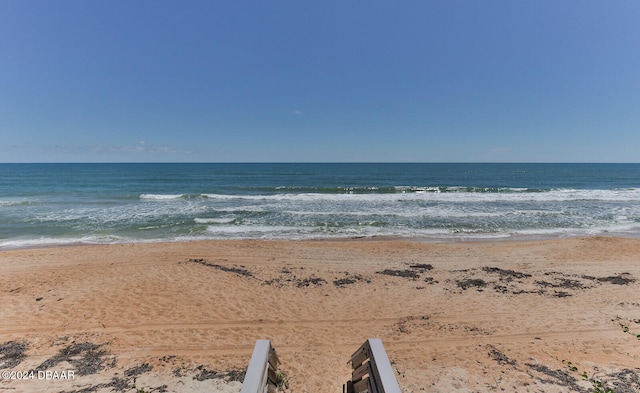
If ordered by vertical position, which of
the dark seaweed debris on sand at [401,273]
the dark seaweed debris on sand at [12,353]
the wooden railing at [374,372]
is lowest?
the dark seaweed debris on sand at [12,353]

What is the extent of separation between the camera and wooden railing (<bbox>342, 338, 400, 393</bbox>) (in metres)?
2.33

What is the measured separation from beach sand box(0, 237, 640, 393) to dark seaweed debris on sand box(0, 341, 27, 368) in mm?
39

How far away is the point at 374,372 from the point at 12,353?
6.82 m

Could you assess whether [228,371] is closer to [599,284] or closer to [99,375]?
[99,375]

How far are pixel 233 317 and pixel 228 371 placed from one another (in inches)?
78.9

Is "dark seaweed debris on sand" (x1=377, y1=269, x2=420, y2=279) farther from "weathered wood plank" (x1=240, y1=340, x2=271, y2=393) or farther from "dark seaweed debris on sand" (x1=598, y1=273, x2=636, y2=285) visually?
"weathered wood plank" (x1=240, y1=340, x2=271, y2=393)

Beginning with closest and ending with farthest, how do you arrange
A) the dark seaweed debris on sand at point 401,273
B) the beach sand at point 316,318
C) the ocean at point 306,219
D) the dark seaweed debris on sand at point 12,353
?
the beach sand at point 316,318, the dark seaweed debris on sand at point 12,353, the dark seaweed debris on sand at point 401,273, the ocean at point 306,219

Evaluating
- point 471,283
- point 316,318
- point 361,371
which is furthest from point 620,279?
point 361,371

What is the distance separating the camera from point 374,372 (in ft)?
9.00

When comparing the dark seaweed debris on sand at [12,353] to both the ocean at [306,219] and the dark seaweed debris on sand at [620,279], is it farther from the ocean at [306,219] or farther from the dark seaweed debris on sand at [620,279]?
the dark seaweed debris on sand at [620,279]

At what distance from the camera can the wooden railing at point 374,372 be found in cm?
233

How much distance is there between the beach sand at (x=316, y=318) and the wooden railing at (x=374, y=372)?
0.98 m

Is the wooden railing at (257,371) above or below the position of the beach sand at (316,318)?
above

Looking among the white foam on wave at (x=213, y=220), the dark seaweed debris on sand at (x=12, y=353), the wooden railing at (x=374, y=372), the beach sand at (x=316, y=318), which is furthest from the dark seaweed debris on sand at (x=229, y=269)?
the white foam on wave at (x=213, y=220)
